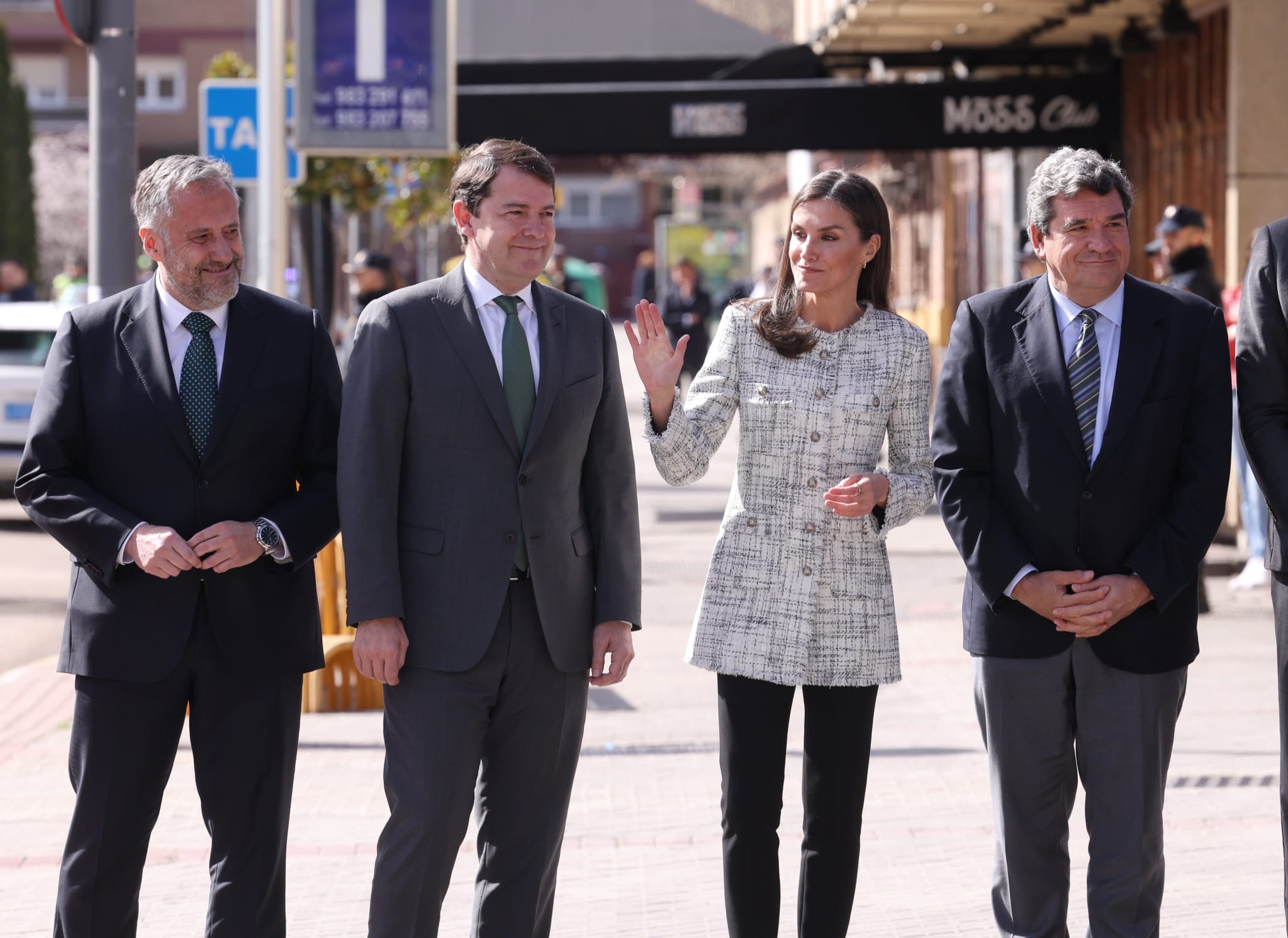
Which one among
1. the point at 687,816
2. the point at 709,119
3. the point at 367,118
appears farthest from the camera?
the point at 709,119

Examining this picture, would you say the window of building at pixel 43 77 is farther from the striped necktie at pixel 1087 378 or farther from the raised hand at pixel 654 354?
the striped necktie at pixel 1087 378

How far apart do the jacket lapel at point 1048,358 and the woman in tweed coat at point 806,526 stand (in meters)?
0.34

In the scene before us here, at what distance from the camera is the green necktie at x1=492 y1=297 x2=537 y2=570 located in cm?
422

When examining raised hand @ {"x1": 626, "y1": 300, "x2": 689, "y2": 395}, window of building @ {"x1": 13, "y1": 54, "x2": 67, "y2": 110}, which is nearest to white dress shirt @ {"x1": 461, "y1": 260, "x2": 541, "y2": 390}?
raised hand @ {"x1": 626, "y1": 300, "x2": 689, "y2": 395}

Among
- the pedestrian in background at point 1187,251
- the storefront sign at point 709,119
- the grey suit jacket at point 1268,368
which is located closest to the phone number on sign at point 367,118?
the pedestrian in background at point 1187,251

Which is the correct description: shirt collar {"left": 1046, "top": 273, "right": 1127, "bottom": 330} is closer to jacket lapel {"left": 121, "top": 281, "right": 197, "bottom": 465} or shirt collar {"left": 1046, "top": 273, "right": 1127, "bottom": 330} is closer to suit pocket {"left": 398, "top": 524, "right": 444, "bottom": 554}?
suit pocket {"left": 398, "top": 524, "right": 444, "bottom": 554}

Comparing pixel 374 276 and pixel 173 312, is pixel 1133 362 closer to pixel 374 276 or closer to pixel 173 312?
pixel 173 312

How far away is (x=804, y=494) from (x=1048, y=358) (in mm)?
671

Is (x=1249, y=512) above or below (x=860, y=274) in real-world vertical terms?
below

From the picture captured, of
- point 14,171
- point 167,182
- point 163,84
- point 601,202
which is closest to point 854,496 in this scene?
point 167,182

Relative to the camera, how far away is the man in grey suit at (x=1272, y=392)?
4.27 metres

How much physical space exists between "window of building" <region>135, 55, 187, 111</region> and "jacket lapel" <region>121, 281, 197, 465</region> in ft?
175

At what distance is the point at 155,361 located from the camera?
13.7ft

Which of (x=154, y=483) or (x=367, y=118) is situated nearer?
(x=154, y=483)
